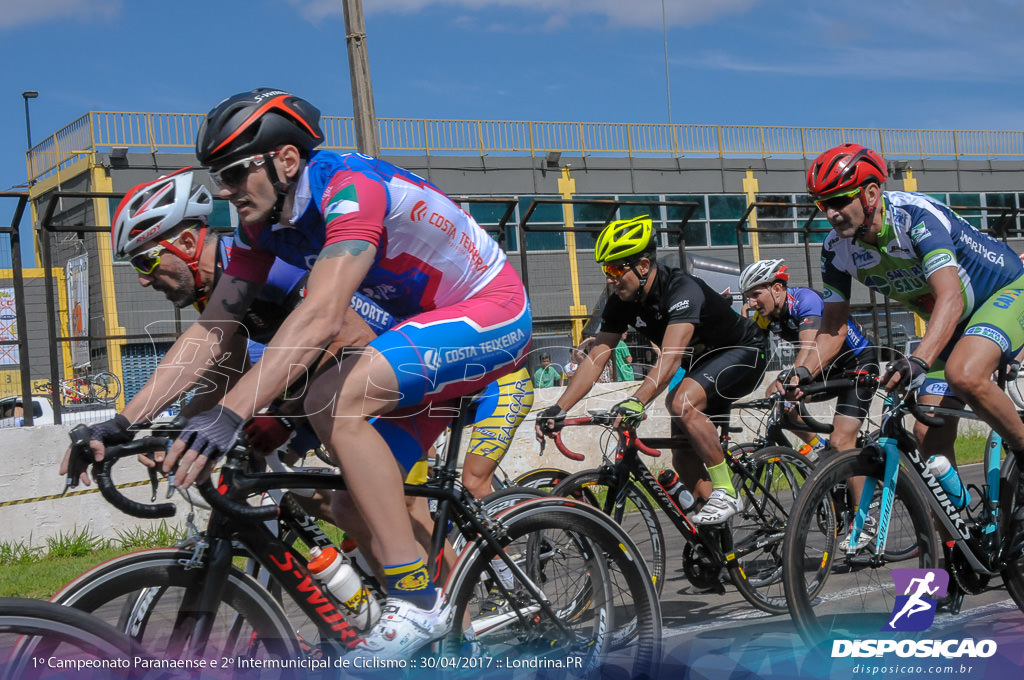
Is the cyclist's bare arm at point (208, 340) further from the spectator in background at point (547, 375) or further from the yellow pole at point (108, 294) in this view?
the spectator in background at point (547, 375)

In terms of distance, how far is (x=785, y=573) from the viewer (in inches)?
158

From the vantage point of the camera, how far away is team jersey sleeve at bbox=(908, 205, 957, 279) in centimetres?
459

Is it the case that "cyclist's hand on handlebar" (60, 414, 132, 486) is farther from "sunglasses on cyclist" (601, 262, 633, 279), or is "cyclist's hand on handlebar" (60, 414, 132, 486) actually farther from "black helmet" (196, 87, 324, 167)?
"sunglasses on cyclist" (601, 262, 633, 279)

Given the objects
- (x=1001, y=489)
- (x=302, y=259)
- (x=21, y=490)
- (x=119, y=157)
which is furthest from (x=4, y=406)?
(x=119, y=157)

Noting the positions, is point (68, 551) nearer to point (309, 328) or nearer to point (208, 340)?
point (208, 340)

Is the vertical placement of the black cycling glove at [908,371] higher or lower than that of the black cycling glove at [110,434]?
lower

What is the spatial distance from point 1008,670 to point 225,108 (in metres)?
3.57

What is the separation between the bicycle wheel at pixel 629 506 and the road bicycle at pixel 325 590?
160 centimetres

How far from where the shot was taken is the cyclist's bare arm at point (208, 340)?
12.1 feet

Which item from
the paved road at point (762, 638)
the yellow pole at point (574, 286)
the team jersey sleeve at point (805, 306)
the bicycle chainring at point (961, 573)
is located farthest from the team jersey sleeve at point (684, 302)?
the yellow pole at point (574, 286)

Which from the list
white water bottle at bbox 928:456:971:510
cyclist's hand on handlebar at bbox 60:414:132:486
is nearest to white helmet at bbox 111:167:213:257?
cyclist's hand on handlebar at bbox 60:414:132:486

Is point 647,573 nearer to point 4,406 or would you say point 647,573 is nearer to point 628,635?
point 628,635

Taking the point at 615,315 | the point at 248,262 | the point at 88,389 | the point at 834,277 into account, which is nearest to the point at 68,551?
the point at 88,389

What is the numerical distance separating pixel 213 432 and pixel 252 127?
1.07 metres
